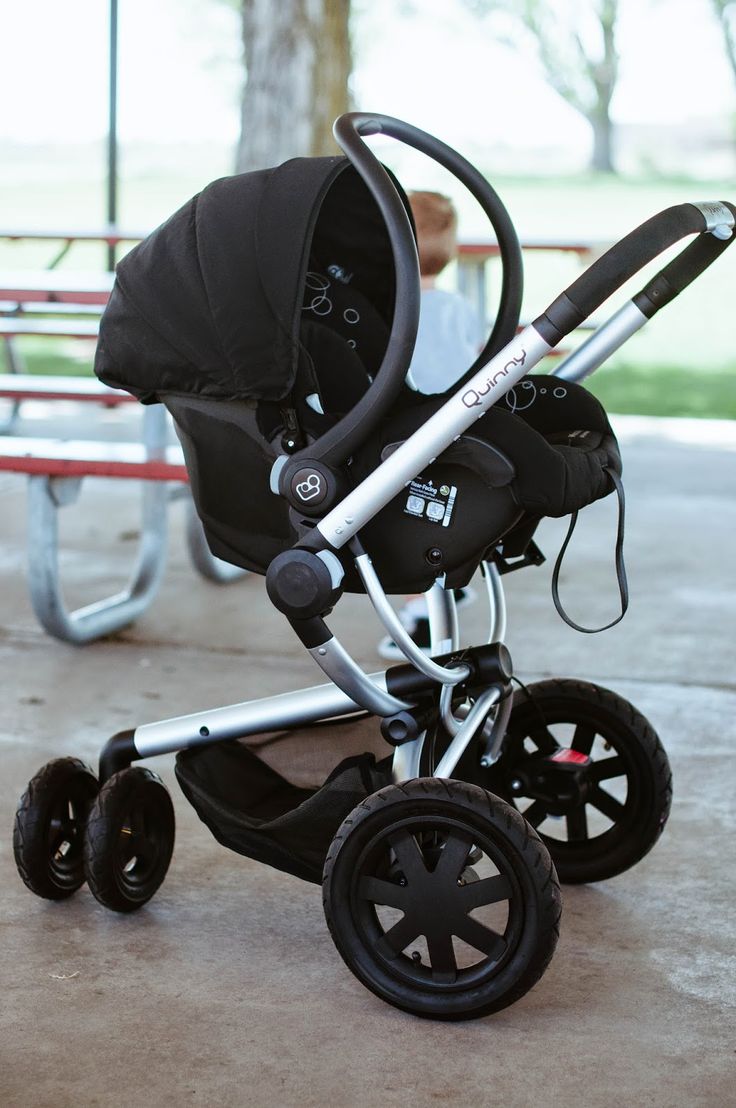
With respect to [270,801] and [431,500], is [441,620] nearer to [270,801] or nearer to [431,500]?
[431,500]

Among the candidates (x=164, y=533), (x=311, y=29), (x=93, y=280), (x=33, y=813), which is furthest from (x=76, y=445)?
(x=311, y=29)

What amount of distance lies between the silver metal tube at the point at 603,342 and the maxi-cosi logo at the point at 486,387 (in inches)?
8.7

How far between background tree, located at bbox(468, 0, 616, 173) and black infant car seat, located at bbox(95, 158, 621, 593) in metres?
30.9

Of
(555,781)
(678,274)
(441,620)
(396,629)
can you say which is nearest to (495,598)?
(441,620)

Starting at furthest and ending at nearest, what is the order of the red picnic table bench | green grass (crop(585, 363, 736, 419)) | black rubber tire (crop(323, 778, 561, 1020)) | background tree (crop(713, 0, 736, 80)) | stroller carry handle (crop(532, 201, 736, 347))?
background tree (crop(713, 0, 736, 80)), green grass (crop(585, 363, 736, 419)), the red picnic table bench, black rubber tire (crop(323, 778, 561, 1020)), stroller carry handle (crop(532, 201, 736, 347))

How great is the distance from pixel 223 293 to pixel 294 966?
1119mm

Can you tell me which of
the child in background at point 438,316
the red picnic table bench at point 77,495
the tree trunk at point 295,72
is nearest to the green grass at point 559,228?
the tree trunk at point 295,72

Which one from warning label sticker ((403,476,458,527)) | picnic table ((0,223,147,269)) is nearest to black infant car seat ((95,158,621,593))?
warning label sticker ((403,476,458,527))

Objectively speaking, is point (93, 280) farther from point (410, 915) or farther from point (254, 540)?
point (410, 915)

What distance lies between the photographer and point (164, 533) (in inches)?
184

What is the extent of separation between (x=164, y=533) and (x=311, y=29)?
5.34m

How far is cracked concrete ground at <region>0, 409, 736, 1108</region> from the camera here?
2156 millimetres

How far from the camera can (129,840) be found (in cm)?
266

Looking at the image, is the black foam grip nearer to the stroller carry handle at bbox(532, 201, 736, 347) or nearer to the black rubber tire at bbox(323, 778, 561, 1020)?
the stroller carry handle at bbox(532, 201, 736, 347)
